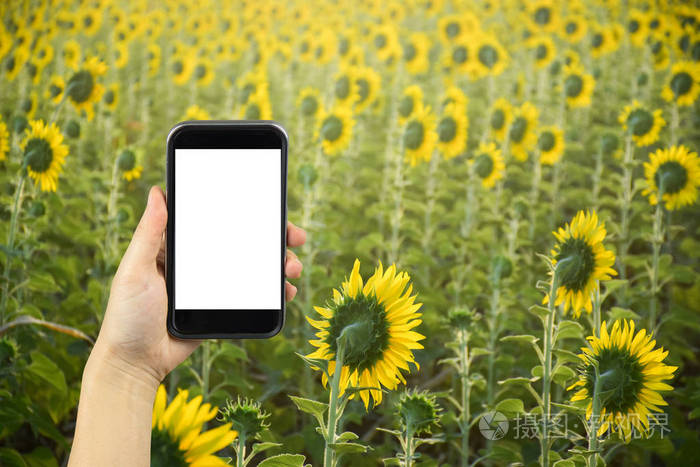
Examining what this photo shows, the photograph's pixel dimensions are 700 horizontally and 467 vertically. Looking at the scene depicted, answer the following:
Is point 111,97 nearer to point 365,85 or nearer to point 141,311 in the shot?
point 365,85

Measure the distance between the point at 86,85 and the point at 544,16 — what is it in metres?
2.96

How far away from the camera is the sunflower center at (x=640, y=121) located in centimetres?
193

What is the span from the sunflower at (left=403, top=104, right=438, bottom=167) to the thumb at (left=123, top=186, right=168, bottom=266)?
1416 mm

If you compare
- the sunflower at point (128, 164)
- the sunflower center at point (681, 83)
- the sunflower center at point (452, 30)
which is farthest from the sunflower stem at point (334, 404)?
the sunflower center at point (452, 30)

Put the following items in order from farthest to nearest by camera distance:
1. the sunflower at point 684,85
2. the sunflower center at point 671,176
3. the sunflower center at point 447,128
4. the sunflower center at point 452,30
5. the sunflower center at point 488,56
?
the sunflower center at point 452,30 → the sunflower center at point 488,56 → the sunflower center at point 447,128 → the sunflower at point 684,85 → the sunflower center at point 671,176

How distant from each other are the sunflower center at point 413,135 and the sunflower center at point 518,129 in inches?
17.1

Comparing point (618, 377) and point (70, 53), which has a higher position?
point (70, 53)

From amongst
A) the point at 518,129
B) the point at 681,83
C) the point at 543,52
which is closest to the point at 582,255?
the point at 518,129

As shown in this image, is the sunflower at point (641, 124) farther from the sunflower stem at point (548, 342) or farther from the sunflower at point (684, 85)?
the sunflower stem at point (548, 342)

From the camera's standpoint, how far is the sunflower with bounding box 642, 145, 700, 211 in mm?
1539

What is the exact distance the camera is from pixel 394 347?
0.80m

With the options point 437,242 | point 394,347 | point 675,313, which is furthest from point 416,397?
point 437,242

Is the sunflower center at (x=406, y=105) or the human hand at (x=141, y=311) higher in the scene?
the sunflower center at (x=406, y=105)

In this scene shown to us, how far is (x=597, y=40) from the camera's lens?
370 cm
